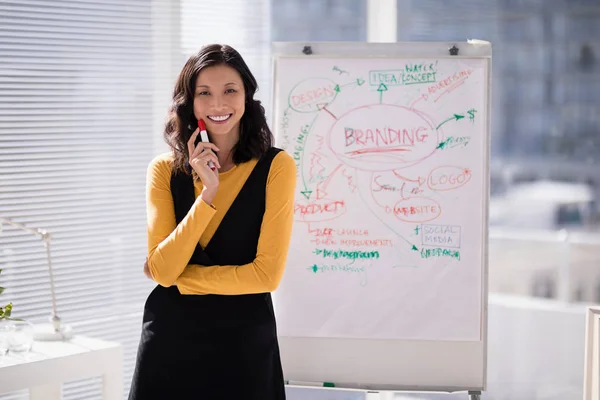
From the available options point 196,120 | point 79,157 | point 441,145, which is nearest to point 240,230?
point 196,120

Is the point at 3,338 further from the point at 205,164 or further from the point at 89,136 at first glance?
the point at 205,164

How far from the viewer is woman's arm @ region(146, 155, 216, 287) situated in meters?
1.99

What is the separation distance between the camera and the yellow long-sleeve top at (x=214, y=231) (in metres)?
2.00

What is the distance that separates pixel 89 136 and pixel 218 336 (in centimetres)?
141

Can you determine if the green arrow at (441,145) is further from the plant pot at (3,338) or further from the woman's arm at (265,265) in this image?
the plant pot at (3,338)

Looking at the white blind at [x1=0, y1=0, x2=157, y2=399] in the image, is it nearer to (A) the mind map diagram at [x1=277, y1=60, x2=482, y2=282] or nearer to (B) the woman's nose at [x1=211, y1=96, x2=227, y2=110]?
(A) the mind map diagram at [x1=277, y1=60, x2=482, y2=282]

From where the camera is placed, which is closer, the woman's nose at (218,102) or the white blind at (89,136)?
the woman's nose at (218,102)

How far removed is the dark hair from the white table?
2.89ft

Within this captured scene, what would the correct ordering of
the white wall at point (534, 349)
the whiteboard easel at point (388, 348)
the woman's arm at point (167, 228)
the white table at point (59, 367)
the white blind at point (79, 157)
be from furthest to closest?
the white wall at point (534, 349), the white blind at point (79, 157), the whiteboard easel at point (388, 348), the white table at point (59, 367), the woman's arm at point (167, 228)

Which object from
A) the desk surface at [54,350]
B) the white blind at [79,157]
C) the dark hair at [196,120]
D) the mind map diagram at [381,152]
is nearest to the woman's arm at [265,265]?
the dark hair at [196,120]

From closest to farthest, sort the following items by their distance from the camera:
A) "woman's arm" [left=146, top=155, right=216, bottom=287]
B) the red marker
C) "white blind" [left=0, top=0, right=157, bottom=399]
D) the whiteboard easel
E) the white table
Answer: "woman's arm" [left=146, top=155, right=216, bottom=287] → the red marker → the white table → the whiteboard easel → "white blind" [left=0, top=0, right=157, bottom=399]

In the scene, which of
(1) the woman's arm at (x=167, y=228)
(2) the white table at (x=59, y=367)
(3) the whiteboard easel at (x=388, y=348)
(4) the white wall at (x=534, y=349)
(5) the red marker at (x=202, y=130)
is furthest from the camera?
(4) the white wall at (x=534, y=349)

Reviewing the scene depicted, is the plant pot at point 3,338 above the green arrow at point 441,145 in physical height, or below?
below

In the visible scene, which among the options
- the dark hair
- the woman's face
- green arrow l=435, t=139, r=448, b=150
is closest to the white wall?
green arrow l=435, t=139, r=448, b=150
